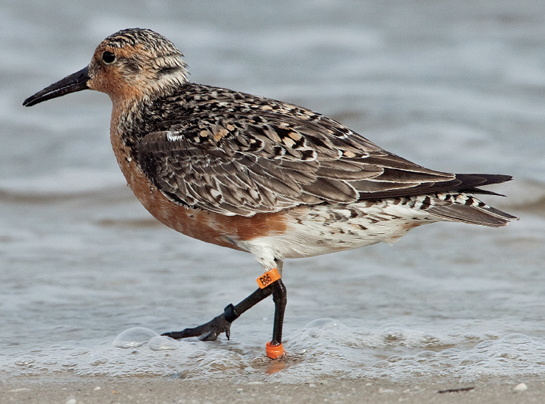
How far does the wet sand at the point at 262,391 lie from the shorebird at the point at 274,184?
87cm

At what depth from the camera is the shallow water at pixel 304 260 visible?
6262mm

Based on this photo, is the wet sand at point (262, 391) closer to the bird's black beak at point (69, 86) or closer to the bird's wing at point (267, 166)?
the bird's wing at point (267, 166)

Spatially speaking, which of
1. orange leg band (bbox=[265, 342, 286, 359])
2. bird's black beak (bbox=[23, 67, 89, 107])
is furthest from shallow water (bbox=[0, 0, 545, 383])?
bird's black beak (bbox=[23, 67, 89, 107])

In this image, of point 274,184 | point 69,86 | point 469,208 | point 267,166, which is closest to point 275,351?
point 274,184

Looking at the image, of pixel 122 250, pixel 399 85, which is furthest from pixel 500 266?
pixel 399 85

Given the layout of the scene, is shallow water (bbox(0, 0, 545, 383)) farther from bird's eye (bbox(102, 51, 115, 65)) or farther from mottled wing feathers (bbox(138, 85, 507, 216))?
bird's eye (bbox(102, 51, 115, 65))

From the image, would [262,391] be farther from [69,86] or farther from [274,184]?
[69,86]

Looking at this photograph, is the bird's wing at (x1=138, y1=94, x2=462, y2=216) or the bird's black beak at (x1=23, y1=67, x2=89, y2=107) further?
the bird's black beak at (x1=23, y1=67, x2=89, y2=107)

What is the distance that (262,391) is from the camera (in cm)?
531

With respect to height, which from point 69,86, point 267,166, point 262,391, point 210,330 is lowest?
point 262,391

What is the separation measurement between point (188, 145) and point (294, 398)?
2166 mm

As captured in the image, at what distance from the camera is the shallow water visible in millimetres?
6262

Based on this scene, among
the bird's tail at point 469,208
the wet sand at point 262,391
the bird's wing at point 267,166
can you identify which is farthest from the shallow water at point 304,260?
the bird's wing at point 267,166

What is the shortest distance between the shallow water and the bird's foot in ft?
0.32
